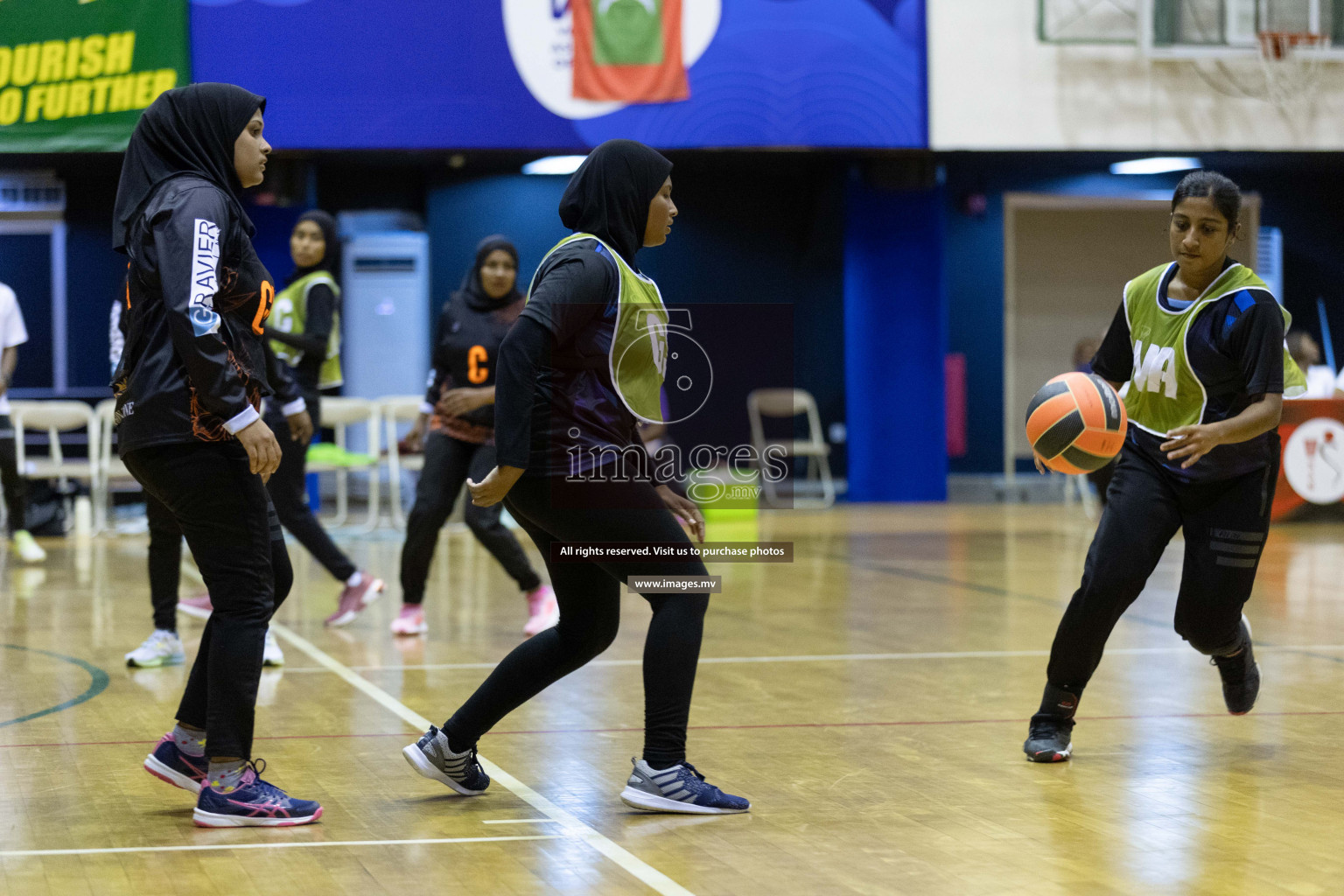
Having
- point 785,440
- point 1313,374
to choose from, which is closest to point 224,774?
point 1313,374

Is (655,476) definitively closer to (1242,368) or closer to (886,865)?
(886,865)

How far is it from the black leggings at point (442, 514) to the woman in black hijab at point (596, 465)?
320cm

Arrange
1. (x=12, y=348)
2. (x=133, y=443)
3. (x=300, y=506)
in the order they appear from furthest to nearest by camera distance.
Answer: (x=12, y=348)
(x=300, y=506)
(x=133, y=443)

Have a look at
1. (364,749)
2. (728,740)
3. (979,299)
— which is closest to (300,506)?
(364,749)

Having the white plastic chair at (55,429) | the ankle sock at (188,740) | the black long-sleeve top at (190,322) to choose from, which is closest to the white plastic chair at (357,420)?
the white plastic chair at (55,429)

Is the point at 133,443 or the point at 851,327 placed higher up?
the point at 851,327

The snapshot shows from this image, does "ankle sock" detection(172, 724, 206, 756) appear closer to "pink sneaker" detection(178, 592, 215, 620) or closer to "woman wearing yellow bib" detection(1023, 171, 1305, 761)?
"woman wearing yellow bib" detection(1023, 171, 1305, 761)

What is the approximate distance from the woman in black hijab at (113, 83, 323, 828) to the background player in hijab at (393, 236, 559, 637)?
326 centimetres

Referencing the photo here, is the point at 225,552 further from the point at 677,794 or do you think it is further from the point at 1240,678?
the point at 1240,678

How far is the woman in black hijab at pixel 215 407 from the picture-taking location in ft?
12.0

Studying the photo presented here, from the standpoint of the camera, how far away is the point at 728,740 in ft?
16.0

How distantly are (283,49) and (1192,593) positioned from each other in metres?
12.5

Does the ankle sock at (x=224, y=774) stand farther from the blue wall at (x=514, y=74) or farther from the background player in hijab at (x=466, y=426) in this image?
the blue wall at (x=514, y=74)

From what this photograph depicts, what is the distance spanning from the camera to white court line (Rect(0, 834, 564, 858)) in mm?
3533
